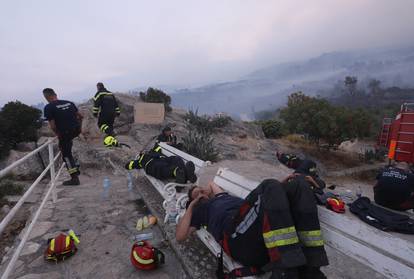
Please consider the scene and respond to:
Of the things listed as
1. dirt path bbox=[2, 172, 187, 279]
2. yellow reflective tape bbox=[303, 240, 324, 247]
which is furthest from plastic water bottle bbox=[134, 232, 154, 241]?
yellow reflective tape bbox=[303, 240, 324, 247]

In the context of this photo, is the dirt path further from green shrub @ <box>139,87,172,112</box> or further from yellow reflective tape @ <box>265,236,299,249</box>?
green shrub @ <box>139,87,172,112</box>

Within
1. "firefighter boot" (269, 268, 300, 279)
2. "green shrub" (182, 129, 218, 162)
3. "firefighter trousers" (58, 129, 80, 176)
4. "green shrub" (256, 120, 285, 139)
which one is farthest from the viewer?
"green shrub" (256, 120, 285, 139)

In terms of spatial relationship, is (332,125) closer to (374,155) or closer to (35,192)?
(374,155)

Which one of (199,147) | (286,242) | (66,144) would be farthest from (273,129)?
(286,242)

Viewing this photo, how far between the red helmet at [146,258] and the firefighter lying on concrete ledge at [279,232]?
34.8 inches

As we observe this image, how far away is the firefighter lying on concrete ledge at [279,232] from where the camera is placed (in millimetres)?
1685

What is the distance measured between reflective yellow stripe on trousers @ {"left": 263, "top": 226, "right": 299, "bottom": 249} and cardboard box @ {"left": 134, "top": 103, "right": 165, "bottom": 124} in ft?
36.4

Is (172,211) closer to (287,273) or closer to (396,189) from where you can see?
(287,273)

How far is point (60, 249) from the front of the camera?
9.86 feet

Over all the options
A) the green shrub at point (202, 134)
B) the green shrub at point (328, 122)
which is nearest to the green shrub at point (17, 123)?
the green shrub at point (202, 134)

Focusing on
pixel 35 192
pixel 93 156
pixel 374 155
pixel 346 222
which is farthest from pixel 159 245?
pixel 374 155

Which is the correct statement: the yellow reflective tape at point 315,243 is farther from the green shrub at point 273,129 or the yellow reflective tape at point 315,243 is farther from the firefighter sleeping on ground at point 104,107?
the green shrub at point 273,129

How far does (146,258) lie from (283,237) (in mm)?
1610

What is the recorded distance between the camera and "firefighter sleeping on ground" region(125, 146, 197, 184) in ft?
12.8
